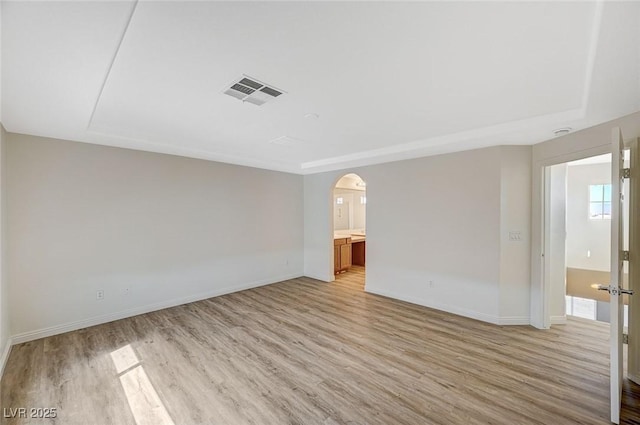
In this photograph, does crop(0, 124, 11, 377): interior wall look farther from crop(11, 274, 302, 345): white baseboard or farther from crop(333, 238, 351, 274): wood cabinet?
crop(333, 238, 351, 274): wood cabinet

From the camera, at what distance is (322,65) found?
1.83 metres

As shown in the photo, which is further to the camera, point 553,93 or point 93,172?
point 93,172

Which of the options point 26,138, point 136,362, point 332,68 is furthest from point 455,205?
point 26,138

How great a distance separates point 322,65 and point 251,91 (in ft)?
2.45

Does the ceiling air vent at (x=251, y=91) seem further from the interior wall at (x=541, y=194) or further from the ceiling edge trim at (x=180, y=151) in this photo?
the interior wall at (x=541, y=194)

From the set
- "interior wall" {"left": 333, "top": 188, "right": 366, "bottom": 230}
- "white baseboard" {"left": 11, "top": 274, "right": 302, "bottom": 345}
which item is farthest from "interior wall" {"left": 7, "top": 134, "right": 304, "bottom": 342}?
"interior wall" {"left": 333, "top": 188, "right": 366, "bottom": 230}

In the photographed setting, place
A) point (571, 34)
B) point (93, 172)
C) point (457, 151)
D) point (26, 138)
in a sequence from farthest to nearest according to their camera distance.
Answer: point (457, 151) < point (93, 172) < point (26, 138) < point (571, 34)

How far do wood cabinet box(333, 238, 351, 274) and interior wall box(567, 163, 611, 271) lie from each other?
19.7 ft

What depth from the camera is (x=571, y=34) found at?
1504 millimetres

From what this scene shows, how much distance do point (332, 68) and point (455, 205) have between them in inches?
123

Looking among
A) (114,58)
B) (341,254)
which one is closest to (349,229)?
(341,254)

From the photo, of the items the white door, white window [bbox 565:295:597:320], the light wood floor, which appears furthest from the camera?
white window [bbox 565:295:597:320]

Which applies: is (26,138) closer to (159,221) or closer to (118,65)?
(159,221)

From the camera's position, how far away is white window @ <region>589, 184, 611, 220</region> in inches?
250
